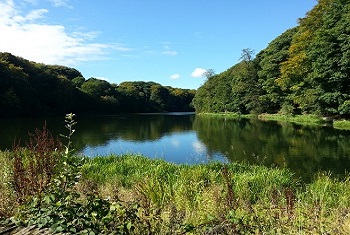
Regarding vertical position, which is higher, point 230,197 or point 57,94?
point 57,94

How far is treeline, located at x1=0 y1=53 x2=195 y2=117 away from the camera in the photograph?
77875 mm

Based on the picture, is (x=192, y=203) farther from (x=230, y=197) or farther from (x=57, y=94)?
(x=57, y=94)

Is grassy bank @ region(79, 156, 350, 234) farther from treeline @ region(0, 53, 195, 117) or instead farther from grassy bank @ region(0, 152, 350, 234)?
treeline @ region(0, 53, 195, 117)

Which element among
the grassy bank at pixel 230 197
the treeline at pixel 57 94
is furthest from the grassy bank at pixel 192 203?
the treeline at pixel 57 94

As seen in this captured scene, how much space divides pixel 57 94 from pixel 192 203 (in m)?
93.2

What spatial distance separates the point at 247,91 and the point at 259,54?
12760 millimetres

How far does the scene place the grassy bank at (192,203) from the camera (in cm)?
385

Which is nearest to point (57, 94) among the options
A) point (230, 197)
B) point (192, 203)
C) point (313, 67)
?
point (313, 67)

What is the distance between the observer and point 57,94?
9325 cm

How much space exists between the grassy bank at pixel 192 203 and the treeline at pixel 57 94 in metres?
73.3

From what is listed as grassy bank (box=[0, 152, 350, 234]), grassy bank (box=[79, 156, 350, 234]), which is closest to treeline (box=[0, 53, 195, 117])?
grassy bank (box=[79, 156, 350, 234])

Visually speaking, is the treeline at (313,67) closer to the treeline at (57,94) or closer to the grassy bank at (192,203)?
the grassy bank at (192,203)

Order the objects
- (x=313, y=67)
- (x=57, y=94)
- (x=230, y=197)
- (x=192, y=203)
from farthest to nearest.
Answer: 1. (x=57, y=94)
2. (x=313, y=67)
3. (x=192, y=203)
4. (x=230, y=197)

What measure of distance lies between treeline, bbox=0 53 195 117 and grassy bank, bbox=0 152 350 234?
73.3 metres
